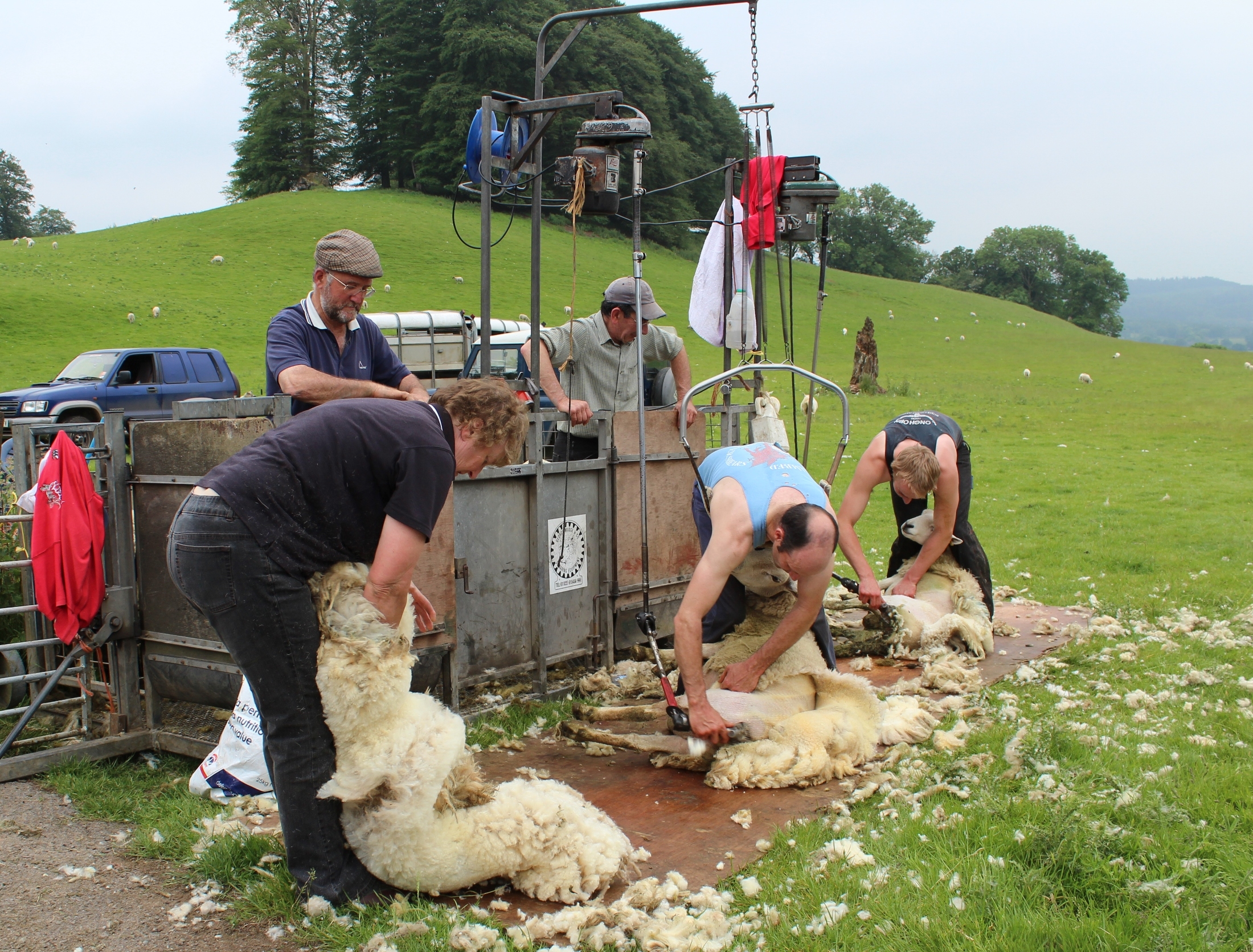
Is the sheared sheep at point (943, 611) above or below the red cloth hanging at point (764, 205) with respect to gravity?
below

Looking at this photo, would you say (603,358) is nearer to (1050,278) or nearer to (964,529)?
(964,529)

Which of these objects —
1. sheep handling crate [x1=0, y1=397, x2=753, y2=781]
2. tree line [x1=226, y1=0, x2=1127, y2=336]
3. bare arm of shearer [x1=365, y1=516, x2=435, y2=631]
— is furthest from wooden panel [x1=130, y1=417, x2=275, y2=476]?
tree line [x1=226, y1=0, x2=1127, y2=336]

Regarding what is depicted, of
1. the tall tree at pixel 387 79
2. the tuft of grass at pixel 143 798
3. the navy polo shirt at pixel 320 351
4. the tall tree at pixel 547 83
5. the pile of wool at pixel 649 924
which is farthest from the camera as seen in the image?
the tall tree at pixel 387 79

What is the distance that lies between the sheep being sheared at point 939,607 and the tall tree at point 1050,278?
283 feet

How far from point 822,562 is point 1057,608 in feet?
12.7

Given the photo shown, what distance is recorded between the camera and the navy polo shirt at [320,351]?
4.21m

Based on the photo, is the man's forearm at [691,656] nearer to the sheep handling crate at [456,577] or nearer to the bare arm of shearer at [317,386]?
the sheep handling crate at [456,577]

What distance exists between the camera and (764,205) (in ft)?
20.3

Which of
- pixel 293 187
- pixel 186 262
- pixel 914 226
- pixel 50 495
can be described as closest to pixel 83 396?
pixel 50 495

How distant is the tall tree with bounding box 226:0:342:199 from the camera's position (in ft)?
189

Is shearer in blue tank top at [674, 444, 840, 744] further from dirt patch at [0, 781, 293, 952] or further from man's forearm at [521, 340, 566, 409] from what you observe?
dirt patch at [0, 781, 293, 952]

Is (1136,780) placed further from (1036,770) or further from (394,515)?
(394,515)

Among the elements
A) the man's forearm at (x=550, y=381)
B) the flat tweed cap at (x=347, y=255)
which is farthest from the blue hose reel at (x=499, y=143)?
the flat tweed cap at (x=347, y=255)

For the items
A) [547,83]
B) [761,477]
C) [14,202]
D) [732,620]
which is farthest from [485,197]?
[14,202]
